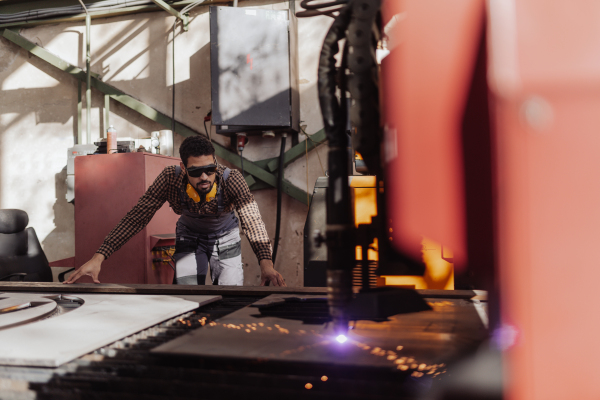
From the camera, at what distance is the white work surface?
635mm

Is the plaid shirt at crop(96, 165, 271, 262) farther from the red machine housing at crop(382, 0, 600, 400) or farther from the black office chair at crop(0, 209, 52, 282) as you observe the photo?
the red machine housing at crop(382, 0, 600, 400)

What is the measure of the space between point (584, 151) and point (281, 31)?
3.03 metres

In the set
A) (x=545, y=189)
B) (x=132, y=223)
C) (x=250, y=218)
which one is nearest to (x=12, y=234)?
(x=132, y=223)

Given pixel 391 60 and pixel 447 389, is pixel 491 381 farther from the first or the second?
pixel 391 60

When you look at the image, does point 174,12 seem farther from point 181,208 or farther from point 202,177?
point 202,177

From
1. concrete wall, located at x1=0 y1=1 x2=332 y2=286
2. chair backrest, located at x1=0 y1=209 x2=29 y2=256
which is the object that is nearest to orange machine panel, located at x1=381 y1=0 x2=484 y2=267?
chair backrest, located at x1=0 y1=209 x2=29 y2=256

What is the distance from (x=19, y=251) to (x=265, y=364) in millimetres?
2712

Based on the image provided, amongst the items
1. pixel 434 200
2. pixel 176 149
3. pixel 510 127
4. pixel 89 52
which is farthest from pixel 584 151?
pixel 89 52

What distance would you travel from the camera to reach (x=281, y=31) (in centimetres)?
321

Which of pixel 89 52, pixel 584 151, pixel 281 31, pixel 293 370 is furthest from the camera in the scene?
pixel 89 52

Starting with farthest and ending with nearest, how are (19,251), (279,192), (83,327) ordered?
(279,192), (19,251), (83,327)

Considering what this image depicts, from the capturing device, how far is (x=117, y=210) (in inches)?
121

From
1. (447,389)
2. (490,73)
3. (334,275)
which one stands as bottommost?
(447,389)

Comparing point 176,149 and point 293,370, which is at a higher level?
point 176,149
